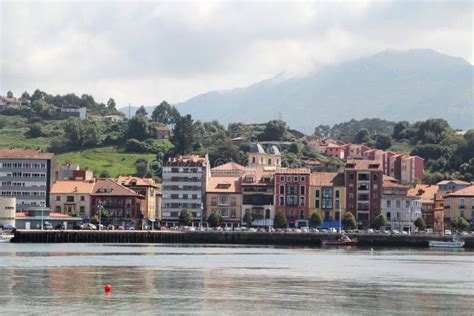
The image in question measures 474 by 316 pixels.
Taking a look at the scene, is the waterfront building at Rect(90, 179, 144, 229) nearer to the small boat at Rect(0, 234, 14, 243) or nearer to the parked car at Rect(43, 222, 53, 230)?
the parked car at Rect(43, 222, 53, 230)

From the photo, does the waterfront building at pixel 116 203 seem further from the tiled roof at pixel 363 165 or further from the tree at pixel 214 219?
the tiled roof at pixel 363 165

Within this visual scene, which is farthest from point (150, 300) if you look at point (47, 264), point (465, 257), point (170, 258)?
point (465, 257)

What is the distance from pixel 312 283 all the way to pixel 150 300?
19406mm

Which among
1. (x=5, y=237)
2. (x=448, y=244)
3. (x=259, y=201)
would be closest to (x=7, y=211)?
(x=5, y=237)

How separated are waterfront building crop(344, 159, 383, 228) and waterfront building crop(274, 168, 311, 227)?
746 centimetres

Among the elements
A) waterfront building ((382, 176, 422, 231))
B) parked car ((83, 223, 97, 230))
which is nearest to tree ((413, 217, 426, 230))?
waterfront building ((382, 176, 422, 231))

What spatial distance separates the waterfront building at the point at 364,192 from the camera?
631ft

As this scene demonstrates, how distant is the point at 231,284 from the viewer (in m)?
85.9

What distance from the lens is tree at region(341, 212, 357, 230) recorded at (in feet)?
605

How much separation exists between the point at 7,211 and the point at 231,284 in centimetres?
10602

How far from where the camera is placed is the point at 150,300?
7306cm

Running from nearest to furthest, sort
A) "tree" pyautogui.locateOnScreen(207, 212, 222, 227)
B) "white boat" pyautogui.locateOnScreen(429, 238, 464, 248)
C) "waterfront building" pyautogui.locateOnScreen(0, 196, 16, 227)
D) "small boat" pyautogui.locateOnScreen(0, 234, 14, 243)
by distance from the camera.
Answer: "white boat" pyautogui.locateOnScreen(429, 238, 464, 248)
"small boat" pyautogui.locateOnScreen(0, 234, 14, 243)
"waterfront building" pyautogui.locateOnScreen(0, 196, 16, 227)
"tree" pyautogui.locateOnScreen(207, 212, 222, 227)

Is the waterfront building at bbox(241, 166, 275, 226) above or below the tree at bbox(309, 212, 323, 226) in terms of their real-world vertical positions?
above

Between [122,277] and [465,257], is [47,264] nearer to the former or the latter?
[122,277]
